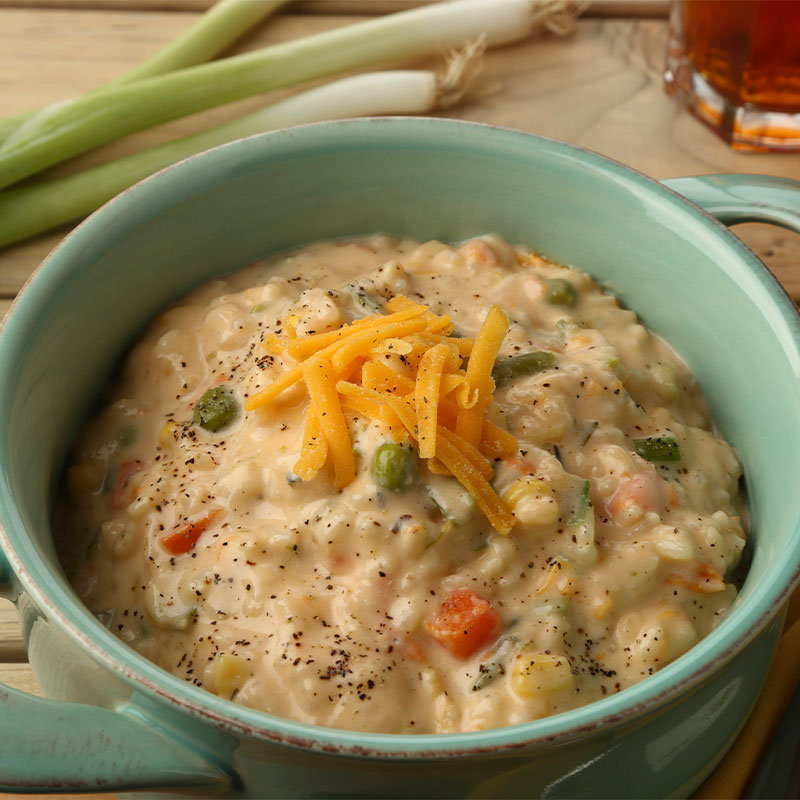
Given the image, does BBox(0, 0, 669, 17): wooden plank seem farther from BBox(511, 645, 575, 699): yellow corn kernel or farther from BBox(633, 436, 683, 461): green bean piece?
BBox(511, 645, 575, 699): yellow corn kernel

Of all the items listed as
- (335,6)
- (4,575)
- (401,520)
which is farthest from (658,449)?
(335,6)

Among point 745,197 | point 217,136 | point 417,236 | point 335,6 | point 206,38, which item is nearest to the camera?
point 745,197

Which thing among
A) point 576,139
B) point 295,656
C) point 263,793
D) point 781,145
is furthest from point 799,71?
point 263,793

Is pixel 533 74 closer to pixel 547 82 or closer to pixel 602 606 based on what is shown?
pixel 547 82

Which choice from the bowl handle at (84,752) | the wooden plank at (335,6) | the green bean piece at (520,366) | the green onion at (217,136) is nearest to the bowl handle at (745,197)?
the green bean piece at (520,366)

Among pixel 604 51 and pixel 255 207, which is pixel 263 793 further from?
pixel 604 51

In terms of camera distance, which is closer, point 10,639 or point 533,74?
point 10,639

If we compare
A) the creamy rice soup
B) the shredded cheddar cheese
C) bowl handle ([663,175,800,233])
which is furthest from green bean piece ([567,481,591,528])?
bowl handle ([663,175,800,233])
